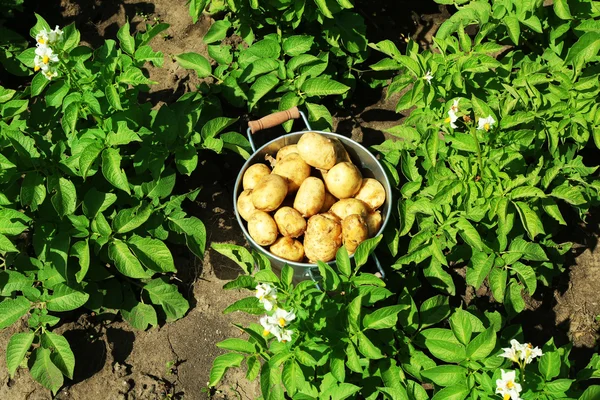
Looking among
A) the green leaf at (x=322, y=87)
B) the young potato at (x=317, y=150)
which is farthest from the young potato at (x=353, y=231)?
the green leaf at (x=322, y=87)

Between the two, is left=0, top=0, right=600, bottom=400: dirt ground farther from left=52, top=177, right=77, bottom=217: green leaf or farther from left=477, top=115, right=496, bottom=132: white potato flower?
left=477, top=115, right=496, bottom=132: white potato flower

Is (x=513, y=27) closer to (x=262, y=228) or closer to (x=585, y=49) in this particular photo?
(x=585, y=49)

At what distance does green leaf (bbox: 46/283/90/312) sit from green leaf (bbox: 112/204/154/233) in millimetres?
378

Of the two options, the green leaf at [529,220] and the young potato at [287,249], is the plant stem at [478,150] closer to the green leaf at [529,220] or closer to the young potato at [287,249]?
the green leaf at [529,220]

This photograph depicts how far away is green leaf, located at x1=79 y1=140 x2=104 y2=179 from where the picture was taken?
2539 mm

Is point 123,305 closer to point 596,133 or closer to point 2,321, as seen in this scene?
point 2,321

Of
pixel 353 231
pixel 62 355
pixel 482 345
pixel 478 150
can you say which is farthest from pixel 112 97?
pixel 482 345

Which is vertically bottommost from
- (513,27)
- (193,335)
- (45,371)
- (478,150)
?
(193,335)

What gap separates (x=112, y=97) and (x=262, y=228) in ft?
2.98

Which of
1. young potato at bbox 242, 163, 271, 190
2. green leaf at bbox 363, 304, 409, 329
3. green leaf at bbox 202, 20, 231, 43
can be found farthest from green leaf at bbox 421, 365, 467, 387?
green leaf at bbox 202, 20, 231, 43

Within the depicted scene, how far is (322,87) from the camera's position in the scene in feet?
10.3

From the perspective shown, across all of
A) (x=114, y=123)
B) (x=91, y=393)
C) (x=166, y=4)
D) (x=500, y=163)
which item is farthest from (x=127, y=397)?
(x=166, y=4)

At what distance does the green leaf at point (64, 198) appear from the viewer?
2600 mm

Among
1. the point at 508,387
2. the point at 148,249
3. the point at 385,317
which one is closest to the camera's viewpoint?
the point at 508,387
